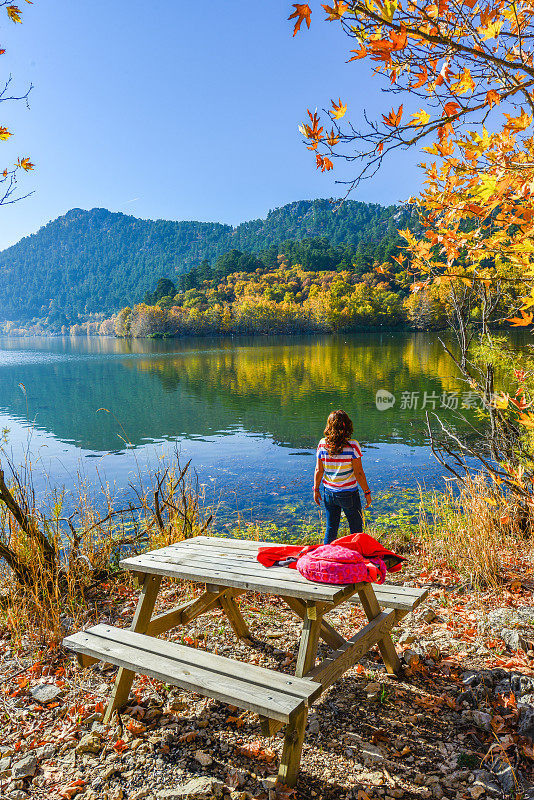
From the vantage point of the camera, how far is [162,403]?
22.6m

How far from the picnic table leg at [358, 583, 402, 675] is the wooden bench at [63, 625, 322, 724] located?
0.66 meters

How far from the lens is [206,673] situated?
2166 millimetres

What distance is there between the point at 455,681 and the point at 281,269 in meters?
106

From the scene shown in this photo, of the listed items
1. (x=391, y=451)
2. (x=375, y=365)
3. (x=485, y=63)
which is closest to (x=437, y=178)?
(x=485, y=63)

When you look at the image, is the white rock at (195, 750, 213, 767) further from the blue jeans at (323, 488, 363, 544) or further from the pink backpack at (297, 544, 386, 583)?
the blue jeans at (323, 488, 363, 544)

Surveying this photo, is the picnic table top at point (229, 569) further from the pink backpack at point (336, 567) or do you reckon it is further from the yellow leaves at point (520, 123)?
the yellow leaves at point (520, 123)

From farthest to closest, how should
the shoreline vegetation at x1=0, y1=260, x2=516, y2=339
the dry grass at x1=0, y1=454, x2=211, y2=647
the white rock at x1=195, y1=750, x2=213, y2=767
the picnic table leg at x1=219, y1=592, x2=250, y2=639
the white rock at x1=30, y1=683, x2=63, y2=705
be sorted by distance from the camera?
the shoreline vegetation at x1=0, y1=260, x2=516, y2=339
the dry grass at x1=0, y1=454, x2=211, y2=647
the picnic table leg at x1=219, y1=592, x2=250, y2=639
the white rock at x1=30, y1=683, x2=63, y2=705
the white rock at x1=195, y1=750, x2=213, y2=767

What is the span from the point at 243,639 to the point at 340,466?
1611 millimetres

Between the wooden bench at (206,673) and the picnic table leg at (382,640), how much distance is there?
66 centimetres

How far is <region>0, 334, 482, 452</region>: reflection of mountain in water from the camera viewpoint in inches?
639

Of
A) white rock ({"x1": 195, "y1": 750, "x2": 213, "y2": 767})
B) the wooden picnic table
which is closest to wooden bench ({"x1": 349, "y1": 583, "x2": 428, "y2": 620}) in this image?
the wooden picnic table

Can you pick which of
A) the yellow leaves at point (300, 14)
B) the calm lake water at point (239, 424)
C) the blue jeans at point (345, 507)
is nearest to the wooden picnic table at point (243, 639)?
the blue jeans at point (345, 507)

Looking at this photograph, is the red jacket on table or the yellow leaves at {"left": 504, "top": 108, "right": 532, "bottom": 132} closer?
the yellow leaves at {"left": 504, "top": 108, "right": 532, "bottom": 132}

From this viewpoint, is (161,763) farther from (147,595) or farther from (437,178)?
(437,178)
